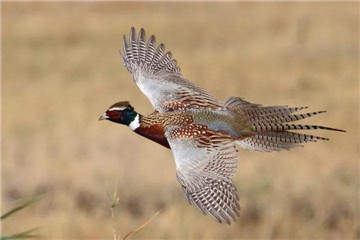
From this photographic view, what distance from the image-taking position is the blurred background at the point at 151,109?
9.84m

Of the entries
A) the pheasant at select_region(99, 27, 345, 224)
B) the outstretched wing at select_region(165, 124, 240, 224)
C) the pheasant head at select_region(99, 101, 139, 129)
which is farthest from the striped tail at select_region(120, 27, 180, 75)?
the outstretched wing at select_region(165, 124, 240, 224)

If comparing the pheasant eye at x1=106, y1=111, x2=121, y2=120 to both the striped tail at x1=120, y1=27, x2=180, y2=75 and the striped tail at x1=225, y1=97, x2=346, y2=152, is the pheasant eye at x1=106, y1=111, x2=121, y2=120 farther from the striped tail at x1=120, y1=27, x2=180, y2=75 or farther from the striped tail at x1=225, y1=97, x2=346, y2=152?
the striped tail at x1=120, y1=27, x2=180, y2=75

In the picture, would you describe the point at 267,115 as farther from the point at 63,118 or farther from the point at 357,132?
the point at 63,118

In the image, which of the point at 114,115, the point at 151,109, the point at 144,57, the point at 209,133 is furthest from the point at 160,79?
the point at 151,109

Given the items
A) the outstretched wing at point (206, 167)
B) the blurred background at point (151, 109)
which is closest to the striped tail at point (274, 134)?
the outstretched wing at point (206, 167)

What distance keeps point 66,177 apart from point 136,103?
219 inches

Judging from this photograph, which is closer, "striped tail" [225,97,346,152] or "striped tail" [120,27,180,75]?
"striped tail" [225,97,346,152]

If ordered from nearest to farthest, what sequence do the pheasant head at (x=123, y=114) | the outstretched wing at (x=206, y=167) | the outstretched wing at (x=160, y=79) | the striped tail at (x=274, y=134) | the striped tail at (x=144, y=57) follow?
1. the outstretched wing at (x=206, y=167)
2. the pheasant head at (x=123, y=114)
3. the striped tail at (x=274, y=134)
4. the outstretched wing at (x=160, y=79)
5. the striped tail at (x=144, y=57)

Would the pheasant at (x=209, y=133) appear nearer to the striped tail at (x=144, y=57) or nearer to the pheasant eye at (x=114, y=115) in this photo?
the pheasant eye at (x=114, y=115)

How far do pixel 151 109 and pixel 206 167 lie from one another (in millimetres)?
10236

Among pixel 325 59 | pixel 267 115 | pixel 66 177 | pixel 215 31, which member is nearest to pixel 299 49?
pixel 325 59

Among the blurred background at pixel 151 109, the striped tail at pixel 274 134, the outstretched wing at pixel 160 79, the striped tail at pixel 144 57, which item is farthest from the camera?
the blurred background at pixel 151 109

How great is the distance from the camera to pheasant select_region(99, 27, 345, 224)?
5.61 metres

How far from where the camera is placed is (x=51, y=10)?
88.8 feet
